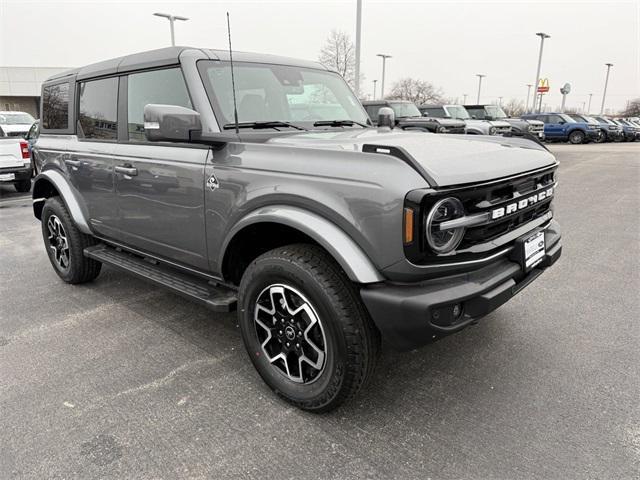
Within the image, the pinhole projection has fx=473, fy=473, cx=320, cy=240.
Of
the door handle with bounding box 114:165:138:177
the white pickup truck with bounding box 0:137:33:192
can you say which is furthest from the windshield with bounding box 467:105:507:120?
the door handle with bounding box 114:165:138:177

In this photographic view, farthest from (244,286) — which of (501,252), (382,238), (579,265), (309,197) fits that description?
(579,265)

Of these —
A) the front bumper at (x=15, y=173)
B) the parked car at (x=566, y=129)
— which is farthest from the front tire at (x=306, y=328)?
the parked car at (x=566, y=129)

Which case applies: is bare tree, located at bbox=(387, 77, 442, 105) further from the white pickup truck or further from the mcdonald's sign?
the white pickup truck

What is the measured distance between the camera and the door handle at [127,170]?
3396 millimetres

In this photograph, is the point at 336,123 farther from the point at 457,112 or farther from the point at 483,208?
the point at 457,112

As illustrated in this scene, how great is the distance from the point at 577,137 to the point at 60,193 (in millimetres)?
26214

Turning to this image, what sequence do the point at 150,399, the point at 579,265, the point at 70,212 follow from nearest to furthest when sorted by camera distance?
the point at 150,399 → the point at 70,212 → the point at 579,265

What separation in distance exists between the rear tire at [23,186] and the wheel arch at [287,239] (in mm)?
10063

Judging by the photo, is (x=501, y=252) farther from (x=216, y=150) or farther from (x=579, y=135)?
(x=579, y=135)

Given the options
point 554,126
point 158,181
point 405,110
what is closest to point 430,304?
point 158,181

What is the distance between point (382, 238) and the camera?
212 centimetres

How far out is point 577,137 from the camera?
2466cm

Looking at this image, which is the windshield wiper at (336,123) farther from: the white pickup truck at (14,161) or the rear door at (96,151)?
the white pickup truck at (14,161)

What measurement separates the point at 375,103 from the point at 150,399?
539 inches
